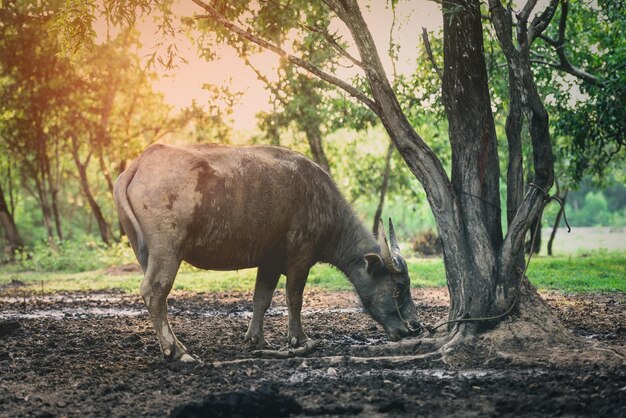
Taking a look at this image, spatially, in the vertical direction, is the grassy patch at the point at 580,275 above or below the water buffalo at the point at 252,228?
below

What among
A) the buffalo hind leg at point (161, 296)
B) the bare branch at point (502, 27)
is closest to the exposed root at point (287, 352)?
the buffalo hind leg at point (161, 296)

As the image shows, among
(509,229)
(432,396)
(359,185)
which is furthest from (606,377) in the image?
(359,185)

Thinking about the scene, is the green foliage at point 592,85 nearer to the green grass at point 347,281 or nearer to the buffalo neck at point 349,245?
the green grass at point 347,281

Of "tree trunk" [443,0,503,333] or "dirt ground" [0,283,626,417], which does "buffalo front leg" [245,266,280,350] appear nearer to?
"dirt ground" [0,283,626,417]

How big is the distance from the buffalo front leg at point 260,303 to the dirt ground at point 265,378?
0.22m

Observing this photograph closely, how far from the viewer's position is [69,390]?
7051 millimetres

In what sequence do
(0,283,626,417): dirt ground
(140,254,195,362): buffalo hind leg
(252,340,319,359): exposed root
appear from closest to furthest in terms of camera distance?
(0,283,626,417): dirt ground
(140,254,195,362): buffalo hind leg
(252,340,319,359): exposed root

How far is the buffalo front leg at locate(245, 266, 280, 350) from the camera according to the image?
949 cm

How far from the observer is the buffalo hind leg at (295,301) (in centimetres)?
946

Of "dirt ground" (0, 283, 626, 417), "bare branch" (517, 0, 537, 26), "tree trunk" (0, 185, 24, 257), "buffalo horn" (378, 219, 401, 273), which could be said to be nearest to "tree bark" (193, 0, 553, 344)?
"bare branch" (517, 0, 537, 26)

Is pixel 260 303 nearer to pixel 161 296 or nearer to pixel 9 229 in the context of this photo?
pixel 161 296

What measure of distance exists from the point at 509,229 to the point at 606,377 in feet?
8.21

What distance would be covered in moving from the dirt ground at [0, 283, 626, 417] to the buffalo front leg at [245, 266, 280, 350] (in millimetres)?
222

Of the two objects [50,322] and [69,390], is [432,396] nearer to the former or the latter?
[69,390]
